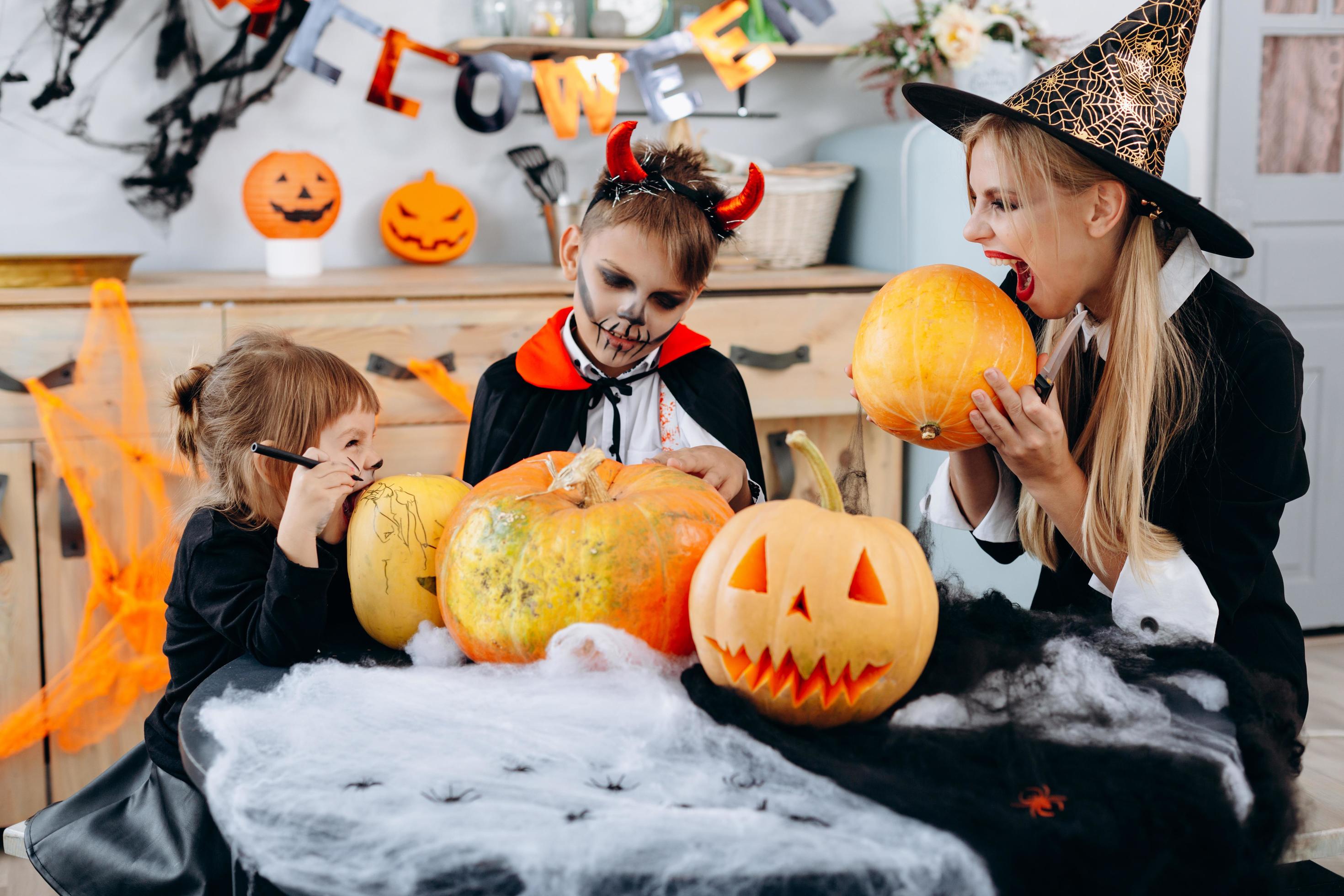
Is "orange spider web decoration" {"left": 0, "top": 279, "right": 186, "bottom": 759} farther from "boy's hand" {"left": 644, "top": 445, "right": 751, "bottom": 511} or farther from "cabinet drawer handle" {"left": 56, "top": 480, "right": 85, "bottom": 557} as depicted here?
"boy's hand" {"left": 644, "top": 445, "right": 751, "bottom": 511}

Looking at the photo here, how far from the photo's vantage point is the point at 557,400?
54.5 inches

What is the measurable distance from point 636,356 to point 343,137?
5.34 feet

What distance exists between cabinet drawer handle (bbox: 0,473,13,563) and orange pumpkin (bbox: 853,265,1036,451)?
5.80ft

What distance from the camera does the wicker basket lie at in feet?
8.29

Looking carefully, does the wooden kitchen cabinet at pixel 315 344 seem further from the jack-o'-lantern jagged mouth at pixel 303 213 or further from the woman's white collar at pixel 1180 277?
the woman's white collar at pixel 1180 277

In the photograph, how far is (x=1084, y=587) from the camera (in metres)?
1.18

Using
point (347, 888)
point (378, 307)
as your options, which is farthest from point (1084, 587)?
point (378, 307)

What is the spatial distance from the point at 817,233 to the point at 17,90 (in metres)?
1.87

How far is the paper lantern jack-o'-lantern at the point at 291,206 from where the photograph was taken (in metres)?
2.36

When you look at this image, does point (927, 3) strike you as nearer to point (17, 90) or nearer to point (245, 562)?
point (17, 90)

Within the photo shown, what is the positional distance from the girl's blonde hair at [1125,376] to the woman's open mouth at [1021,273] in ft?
0.09

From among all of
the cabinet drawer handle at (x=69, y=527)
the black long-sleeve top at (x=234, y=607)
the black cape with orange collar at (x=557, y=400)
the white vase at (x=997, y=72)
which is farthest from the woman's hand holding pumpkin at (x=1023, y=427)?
the white vase at (x=997, y=72)

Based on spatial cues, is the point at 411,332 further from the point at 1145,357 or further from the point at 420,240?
the point at 1145,357

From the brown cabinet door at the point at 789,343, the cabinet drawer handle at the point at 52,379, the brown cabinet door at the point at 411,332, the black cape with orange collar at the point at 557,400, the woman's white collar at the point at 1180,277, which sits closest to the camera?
the woman's white collar at the point at 1180,277
